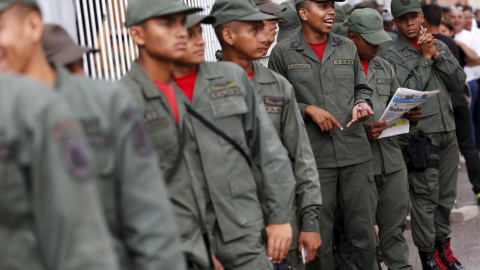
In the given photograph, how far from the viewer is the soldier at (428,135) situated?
7418 mm

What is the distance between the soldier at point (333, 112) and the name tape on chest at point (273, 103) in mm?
1009

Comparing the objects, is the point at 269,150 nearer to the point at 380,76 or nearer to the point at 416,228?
the point at 380,76

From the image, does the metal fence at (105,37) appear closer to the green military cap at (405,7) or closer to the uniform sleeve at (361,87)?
the uniform sleeve at (361,87)

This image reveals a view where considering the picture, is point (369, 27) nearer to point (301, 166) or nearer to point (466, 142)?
point (301, 166)

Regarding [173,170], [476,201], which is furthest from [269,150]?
[476,201]

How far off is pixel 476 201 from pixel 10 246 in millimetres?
8890

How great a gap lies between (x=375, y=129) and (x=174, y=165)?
315 centimetres

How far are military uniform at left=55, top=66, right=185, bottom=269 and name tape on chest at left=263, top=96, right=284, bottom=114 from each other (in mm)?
2400

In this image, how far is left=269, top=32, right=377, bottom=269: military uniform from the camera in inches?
242

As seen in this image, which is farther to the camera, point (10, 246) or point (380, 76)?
point (380, 76)

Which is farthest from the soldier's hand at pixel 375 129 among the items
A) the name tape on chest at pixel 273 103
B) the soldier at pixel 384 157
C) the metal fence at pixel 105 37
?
the metal fence at pixel 105 37

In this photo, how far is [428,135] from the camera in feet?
24.7

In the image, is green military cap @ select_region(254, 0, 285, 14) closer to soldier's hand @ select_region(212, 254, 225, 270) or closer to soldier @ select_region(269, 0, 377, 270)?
soldier @ select_region(269, 0, 377, 270)

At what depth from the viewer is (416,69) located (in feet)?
24.7
